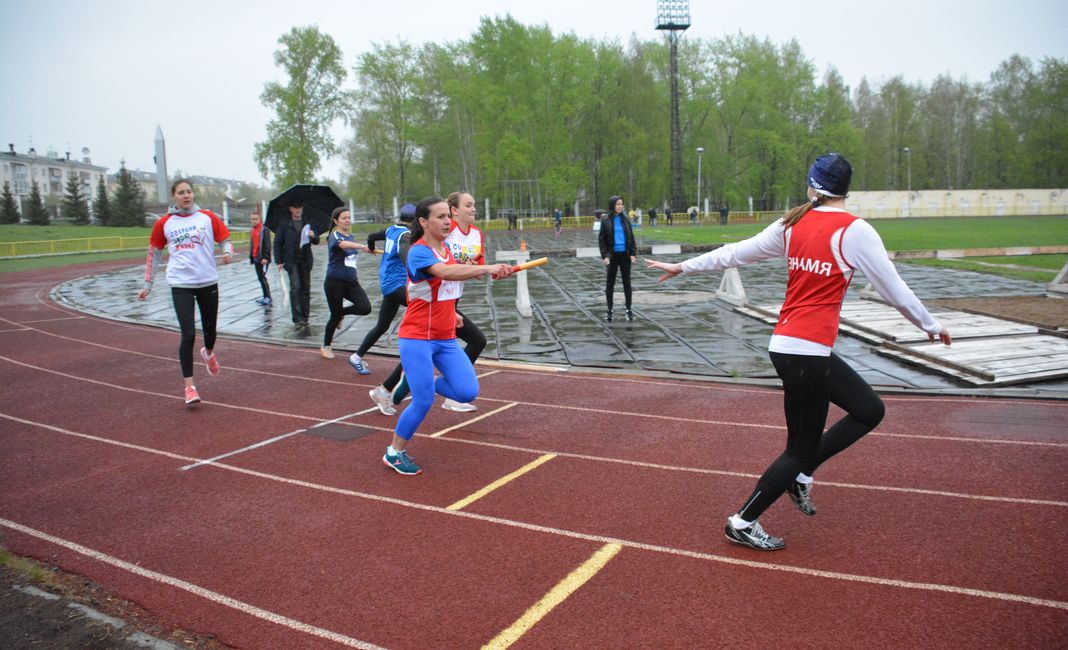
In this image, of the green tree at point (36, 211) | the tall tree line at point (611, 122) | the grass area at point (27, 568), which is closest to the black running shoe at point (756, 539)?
the grass area at point (27, 568)

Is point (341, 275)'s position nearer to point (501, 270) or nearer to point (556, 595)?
point (501, 270)

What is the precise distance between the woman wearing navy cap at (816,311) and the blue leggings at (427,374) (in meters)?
2.13

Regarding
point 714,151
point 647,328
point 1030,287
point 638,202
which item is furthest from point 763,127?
point 647,328

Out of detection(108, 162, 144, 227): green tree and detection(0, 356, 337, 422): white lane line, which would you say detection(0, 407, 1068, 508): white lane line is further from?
detection(108, 162, 144, 227): green tree

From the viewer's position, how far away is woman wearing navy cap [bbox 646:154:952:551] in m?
3.45

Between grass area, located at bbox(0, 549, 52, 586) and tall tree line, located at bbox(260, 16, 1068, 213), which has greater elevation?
tall tree line, located at bbox(260, 16, 1068, 213)

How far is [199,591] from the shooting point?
11.6ft

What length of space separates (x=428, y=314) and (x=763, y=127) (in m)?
69.3

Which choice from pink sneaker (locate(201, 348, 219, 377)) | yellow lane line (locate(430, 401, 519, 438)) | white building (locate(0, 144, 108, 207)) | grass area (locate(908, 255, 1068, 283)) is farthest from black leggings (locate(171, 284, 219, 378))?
white building (locate(0, 144, 108, 207))

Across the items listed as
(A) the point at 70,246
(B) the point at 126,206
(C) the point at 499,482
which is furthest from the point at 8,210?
(C) the point at 499,482

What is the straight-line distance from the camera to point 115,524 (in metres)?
4.38

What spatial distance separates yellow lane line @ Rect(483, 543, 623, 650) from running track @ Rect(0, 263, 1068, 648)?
0.02 metres

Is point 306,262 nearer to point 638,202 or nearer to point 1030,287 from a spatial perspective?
point 1030,287

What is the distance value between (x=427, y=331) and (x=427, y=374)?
312mm
